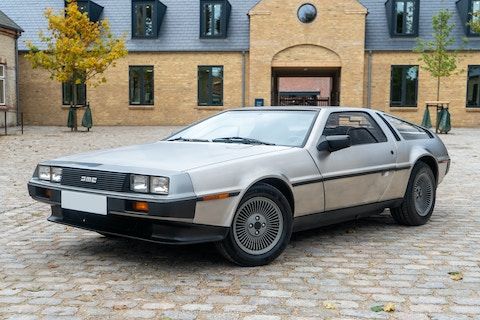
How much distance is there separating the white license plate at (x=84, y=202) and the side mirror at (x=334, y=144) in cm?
197

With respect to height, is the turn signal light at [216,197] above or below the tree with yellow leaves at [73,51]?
below

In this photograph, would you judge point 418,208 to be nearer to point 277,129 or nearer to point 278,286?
point 277,129

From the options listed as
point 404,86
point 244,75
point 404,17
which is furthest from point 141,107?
point 404,17

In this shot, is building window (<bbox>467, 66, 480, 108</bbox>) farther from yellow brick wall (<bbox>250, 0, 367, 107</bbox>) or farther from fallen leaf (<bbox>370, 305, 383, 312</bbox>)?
fallen leaf (<bbox>370, 305, 383, 312</bbox>)

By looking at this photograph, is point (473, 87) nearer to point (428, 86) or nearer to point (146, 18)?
point (428, 86)

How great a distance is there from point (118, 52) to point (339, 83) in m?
11.7

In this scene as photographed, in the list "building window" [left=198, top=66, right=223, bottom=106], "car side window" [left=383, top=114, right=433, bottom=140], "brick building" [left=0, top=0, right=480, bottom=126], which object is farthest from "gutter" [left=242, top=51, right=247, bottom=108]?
"car side window" [left=383, top=114, right=433, bottom=140]

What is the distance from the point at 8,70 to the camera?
90.0ft

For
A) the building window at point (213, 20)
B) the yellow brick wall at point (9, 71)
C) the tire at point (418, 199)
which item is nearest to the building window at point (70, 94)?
the yellow brick wall at point (9, 71)

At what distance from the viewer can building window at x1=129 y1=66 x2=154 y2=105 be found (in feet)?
99.2

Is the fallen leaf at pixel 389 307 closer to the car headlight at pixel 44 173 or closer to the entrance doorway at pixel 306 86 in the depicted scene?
the car headlight at pixel 44 173

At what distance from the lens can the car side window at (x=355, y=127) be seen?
559 cm

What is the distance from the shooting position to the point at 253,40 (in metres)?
29.1

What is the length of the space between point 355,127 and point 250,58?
23937mm
